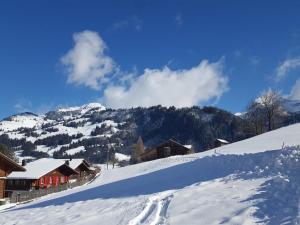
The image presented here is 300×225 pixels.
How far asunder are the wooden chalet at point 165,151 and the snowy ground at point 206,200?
267ft

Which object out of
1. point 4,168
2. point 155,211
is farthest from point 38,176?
point 155,211

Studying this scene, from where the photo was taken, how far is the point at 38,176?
76.2 m

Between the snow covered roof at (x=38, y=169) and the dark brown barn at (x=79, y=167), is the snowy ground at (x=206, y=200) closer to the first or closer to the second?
the snow covered roof at (x=38, y=169)

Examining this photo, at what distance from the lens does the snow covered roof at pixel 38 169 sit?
77431 mm

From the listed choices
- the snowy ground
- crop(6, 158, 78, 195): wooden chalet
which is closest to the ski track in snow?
the snowy ground

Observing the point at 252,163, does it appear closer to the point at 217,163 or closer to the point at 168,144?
the point at 217,163

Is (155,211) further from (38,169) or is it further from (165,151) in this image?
(165,151)

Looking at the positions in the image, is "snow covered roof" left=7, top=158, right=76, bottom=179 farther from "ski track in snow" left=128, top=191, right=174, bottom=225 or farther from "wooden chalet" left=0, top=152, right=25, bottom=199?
"ski track in snow" left=128, top=191, right=174, bottom=225

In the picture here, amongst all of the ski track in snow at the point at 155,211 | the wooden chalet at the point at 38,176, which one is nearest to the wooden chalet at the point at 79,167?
the wooden chalet at the point at 38,176

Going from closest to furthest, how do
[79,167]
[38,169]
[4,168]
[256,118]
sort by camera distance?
[4,168] → [38,169] → [256,118] → [79,167]

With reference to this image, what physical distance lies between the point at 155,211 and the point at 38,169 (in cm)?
6725

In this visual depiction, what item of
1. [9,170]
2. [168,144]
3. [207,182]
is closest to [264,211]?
[207,182]

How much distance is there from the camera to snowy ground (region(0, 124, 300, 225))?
46.5 feet

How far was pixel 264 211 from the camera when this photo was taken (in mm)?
13828
